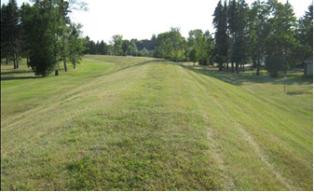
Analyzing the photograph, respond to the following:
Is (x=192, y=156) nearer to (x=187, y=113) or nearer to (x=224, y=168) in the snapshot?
(x=224, y=168)

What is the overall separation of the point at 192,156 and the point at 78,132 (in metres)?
2.82

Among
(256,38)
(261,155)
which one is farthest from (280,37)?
(261,155)

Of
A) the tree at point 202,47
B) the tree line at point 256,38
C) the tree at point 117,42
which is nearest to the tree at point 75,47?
the tree line at point 256,38

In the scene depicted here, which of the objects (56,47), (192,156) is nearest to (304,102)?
(192,156)

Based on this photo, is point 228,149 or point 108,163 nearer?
point 108,163

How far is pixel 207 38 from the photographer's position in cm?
6278

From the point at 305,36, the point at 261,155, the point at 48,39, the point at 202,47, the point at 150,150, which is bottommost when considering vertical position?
the point at 261,155

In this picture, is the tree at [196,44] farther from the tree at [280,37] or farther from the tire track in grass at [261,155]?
the tire track in grass at [261,155]

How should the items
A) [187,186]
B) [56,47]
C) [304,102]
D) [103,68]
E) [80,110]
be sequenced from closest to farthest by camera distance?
[187,186] < [80,110] < [304,102] < [103,68] < [56,47]

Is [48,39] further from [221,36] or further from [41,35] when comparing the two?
[221,36]

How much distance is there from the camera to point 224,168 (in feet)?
22.9

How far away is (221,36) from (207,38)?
264 inches

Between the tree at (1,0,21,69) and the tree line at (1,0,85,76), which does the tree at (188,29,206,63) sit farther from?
the tree at (1,0,21,69)

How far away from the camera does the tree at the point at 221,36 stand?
180 feet
